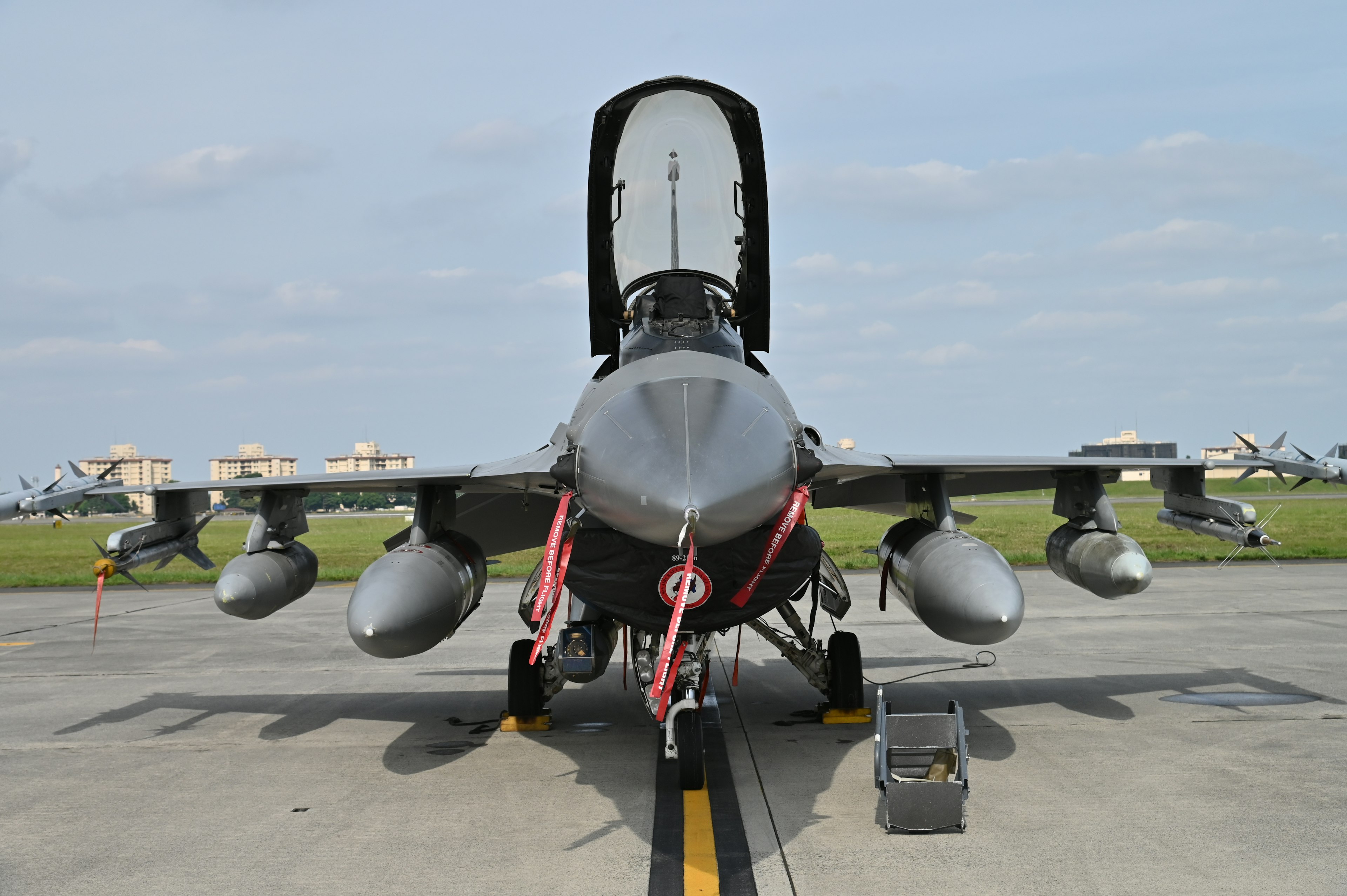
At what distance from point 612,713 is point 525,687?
1128 millimetres

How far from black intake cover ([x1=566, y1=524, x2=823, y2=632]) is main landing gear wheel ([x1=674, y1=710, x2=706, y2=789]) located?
684mm

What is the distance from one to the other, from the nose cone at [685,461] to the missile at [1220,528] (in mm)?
5206

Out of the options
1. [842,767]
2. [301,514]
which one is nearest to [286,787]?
[301,514]

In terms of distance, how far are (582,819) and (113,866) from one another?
255 centimetres

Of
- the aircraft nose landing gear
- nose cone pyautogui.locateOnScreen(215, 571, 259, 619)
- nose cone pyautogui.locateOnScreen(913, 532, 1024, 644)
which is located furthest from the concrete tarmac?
nose cone pyautogui.locateOnScreen(215, 571, 259, 619)

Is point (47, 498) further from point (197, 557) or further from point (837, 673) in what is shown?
point (837, 673)

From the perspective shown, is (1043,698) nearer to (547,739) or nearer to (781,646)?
(781,646)

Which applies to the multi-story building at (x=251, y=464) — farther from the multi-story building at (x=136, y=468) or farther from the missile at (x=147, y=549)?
the missile at (x=147, y=549)

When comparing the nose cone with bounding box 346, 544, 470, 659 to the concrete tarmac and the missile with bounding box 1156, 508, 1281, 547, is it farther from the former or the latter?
the missile with bounding box 1156, 508, 1281, 547

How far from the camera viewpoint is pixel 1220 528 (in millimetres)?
8867

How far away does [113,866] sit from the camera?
17.5ft

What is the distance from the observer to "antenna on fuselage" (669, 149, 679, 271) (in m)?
7.43

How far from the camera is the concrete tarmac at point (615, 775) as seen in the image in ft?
16.8

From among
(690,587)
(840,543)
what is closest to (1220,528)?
(690,587)
